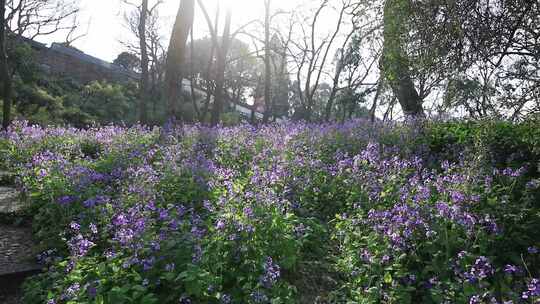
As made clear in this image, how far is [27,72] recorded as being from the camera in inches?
1181

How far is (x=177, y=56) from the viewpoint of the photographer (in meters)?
11.8

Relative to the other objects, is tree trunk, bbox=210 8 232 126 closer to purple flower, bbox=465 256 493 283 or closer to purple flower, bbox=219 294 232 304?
purple flower, bbox=219 294 232 304

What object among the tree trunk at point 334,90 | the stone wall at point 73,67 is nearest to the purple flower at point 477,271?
the tree trunk at point 334,90

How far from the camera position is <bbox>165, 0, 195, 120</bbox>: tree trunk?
11836 mm

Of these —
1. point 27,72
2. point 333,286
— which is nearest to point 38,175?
point 333,286

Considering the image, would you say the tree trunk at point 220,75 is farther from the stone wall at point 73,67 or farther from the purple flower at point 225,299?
the stone wall at point 73,67

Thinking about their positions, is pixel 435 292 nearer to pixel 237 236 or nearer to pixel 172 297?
pixel 237 236

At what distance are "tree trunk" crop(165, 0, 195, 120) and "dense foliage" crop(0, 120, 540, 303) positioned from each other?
6.30 meters

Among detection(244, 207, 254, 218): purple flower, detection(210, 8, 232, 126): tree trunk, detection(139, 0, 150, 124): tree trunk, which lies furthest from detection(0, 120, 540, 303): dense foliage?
detection(139, 0, 150, 124): tree trunk

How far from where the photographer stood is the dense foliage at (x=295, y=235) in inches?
133

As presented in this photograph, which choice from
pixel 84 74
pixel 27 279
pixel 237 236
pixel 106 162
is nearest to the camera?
pixel 237 236

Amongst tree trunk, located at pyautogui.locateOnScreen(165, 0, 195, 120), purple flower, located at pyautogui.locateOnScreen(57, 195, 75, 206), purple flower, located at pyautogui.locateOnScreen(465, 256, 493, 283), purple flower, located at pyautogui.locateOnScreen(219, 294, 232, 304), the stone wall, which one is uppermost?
the stone wall

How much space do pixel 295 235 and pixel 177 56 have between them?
8.97m

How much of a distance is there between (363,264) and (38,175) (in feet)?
14.3
